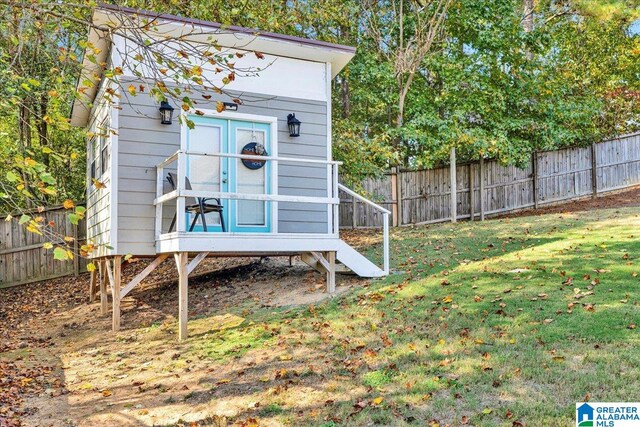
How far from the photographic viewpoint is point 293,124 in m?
8.84

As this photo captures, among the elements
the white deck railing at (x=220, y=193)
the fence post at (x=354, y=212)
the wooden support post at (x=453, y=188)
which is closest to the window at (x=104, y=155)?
the white deck railing at (x=220, y=193)

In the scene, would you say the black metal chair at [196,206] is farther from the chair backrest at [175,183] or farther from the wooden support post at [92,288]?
the wooden support post at [92,288]

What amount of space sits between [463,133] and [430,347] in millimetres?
9893

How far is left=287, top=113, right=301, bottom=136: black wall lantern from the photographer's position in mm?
8844

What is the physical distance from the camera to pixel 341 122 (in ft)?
40.9

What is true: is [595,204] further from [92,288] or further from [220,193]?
[92,288]

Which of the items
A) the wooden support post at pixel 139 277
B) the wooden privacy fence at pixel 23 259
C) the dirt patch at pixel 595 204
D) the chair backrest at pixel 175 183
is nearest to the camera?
the wooden support post at pixel 139 277

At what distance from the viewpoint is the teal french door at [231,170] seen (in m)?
8.34

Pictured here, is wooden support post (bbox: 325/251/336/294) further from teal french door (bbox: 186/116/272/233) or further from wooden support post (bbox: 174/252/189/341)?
wooden support post (bbox: 174/252/189/341)

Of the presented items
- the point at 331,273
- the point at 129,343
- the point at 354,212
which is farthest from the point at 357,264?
the point at 354,212

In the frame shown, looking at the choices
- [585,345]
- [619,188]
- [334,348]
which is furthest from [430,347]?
[619,188]

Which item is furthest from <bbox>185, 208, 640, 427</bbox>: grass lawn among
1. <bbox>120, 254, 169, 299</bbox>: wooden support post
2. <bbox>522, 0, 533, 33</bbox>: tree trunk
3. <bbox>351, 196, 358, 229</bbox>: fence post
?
<bbox>522, 0, 533, 33</bbox>: tree trunk

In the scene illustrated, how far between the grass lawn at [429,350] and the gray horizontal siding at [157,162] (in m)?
1.57

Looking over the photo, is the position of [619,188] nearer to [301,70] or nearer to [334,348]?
[301,70]
